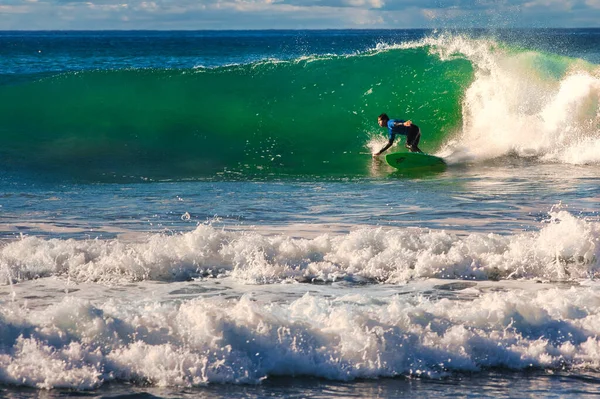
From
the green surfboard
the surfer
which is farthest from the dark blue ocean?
the surfer

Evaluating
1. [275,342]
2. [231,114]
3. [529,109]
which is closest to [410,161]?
[529,109]

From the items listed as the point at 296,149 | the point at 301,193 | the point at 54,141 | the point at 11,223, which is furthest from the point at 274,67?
the point at 11,223

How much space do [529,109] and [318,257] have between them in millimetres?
11634

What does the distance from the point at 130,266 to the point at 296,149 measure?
10846 mm

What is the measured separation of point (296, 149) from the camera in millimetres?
Result: 18547

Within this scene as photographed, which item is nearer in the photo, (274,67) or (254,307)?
(254,307)

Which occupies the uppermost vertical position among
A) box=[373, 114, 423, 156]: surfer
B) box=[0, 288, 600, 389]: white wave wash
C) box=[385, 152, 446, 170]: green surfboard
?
box=[373, 114, 423, 156]: surfer

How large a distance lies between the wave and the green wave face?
0.04 m

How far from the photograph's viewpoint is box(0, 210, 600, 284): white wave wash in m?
7.91

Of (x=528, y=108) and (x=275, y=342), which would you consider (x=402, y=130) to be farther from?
(x=275, y=342)

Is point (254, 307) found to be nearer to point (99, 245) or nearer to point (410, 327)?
point (410, 327)

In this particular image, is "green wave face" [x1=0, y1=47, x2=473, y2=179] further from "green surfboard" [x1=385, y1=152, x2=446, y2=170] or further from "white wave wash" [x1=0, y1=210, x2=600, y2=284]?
"white wave wash" [x1=0, y1=210, x2=600, y2=284]

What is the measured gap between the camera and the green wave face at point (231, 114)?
17.2 m

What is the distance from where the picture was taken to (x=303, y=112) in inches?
821
